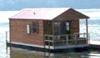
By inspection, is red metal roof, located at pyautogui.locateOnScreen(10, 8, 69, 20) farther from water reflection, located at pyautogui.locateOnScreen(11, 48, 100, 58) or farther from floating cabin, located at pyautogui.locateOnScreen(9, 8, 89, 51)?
water reflection, located at pyautogui.locateOnScreen(11, 48, 100, 58)

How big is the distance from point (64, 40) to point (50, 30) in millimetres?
2790

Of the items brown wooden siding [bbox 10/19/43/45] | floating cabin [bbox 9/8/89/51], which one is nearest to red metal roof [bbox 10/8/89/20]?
floating cabin [bbox 9/8/89/51]

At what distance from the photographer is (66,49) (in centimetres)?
4581

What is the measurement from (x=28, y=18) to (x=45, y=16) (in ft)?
7.88

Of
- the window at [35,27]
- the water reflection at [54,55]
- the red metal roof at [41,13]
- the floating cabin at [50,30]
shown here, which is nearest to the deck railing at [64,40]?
the floating cabin at [50,30]

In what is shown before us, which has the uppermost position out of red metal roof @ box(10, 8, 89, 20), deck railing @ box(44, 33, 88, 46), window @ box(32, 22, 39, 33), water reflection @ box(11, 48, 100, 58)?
red metal roof @ box(10, 8, 89, 20)

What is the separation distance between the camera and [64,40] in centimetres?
4600

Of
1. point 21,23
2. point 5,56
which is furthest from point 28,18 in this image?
point 5,56

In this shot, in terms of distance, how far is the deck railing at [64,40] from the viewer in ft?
150

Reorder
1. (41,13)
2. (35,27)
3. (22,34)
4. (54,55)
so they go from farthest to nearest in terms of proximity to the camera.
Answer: (22,34)
(41,13)
(35,27)
(54,55)

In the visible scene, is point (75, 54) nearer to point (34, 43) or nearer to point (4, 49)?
point (34, 43)

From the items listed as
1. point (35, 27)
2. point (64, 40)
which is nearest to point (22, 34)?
point (35, 27)

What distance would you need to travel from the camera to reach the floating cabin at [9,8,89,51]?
1828 inches

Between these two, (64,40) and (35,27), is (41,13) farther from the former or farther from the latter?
(64,40)
